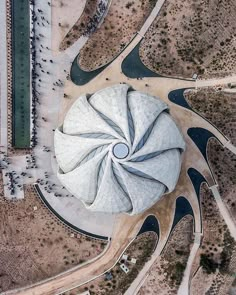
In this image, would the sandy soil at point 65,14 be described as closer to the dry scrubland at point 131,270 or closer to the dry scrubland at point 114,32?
the dry scrubland at point 114,32

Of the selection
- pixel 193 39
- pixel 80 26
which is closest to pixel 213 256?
pixel 193 39

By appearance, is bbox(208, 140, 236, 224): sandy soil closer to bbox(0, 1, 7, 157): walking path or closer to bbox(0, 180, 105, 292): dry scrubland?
bbox(0, 180, 105, 292): dry scrubland

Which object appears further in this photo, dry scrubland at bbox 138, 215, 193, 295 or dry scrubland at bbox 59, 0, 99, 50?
dry scrubland at bbox 59, 0, 99, 50

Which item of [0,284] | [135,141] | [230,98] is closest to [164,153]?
[135,141]

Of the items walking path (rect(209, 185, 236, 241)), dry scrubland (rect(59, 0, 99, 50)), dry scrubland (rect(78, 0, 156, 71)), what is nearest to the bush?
walking path (rect(209, 185, 236, 241))

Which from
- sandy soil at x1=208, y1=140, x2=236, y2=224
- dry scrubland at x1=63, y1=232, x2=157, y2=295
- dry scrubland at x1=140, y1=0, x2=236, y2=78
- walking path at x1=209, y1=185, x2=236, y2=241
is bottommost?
dry scrubland at x1=63, y1=232, x2=157, y2=295

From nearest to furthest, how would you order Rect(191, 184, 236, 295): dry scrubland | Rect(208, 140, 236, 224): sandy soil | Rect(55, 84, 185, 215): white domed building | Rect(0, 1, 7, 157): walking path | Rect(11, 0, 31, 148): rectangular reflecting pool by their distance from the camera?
1. Rect(55, 84, 185, 215): white domed building
2. Rect(191, 184, 236, 295): dry scrubland
3. Rect(208, 140, 236, 224): sandy soil
4. Rect(0, 1, 7, 157): walking path
5. Rect(11, 0, 31, 148): rectangular reflecting pool

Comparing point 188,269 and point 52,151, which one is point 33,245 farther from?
point 188,269
